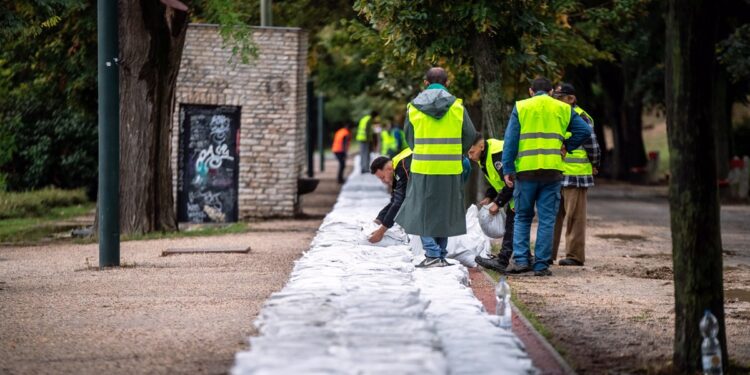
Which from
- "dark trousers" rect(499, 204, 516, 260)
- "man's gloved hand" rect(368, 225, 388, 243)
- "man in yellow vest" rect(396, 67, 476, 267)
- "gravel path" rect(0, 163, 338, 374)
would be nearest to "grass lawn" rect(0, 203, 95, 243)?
"gravel path" rect(0, 163, 338, 374)

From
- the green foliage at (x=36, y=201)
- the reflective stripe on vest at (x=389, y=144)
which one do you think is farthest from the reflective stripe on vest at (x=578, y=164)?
the reflective stripe on vest at (x=389, y=144)

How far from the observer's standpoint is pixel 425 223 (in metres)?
12.8

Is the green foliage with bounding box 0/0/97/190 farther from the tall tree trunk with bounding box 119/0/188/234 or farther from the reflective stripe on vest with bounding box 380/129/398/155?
the reflective stripe on vest with bounding box 380/129/398/155

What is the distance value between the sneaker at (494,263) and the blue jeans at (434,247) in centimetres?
95

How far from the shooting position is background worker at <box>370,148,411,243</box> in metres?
13.8

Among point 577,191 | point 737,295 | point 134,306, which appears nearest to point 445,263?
point 737,295

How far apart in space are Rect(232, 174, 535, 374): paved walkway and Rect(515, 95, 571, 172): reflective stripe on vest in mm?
2365

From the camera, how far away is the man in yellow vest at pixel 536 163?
13.4m

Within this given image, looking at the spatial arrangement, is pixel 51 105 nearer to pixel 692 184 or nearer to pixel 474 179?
pixel 474 179

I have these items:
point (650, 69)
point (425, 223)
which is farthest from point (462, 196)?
point (650, 69)

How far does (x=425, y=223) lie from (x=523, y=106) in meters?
1.55

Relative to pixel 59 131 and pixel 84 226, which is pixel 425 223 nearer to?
pixel 84 226

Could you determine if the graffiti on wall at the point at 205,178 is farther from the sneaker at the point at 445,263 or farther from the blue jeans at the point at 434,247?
the sneaker at the point at 445,263

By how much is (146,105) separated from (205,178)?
418 cm
